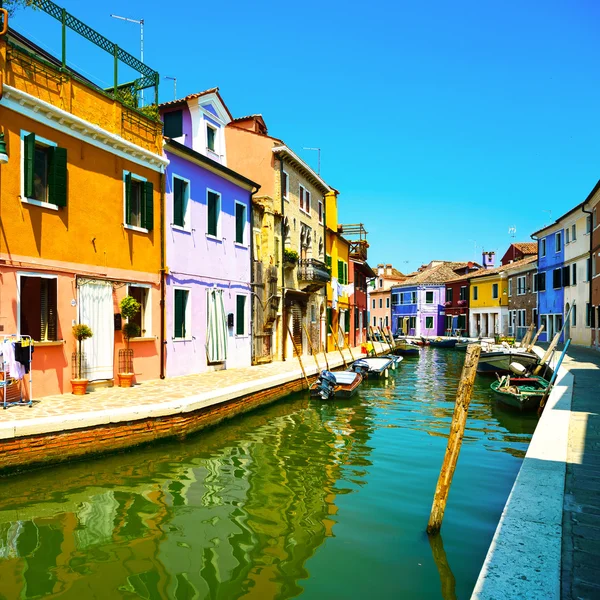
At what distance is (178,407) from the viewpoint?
380 inches

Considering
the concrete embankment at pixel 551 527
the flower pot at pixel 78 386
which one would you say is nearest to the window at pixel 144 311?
the flower pot at pixel 78 386

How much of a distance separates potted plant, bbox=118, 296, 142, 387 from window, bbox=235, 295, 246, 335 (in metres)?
5.50

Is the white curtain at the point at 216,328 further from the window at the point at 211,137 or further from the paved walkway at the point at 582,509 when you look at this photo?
the paved walkway at the point at 582,509

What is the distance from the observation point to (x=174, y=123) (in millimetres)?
17469

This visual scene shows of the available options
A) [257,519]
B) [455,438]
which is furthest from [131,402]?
[455,438]

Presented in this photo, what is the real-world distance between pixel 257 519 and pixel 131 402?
461 centimetres

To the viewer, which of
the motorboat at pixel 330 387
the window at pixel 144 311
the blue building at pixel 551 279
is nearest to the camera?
the window at pixel 144 311

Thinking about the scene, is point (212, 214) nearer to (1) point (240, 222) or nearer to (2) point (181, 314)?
(1) point (240, 222)

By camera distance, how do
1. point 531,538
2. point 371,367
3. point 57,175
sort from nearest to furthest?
point 531,538, point 57,175, point 371,367

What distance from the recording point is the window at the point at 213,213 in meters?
16.4

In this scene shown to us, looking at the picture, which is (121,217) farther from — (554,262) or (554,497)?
(554,262)

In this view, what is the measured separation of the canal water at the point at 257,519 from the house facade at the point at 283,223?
10519mm

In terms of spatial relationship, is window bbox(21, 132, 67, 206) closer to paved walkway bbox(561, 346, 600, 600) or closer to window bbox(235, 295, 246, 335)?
window bbox(235, 295, 246, 335)

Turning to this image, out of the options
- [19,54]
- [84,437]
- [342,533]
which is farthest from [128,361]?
[342,533]
